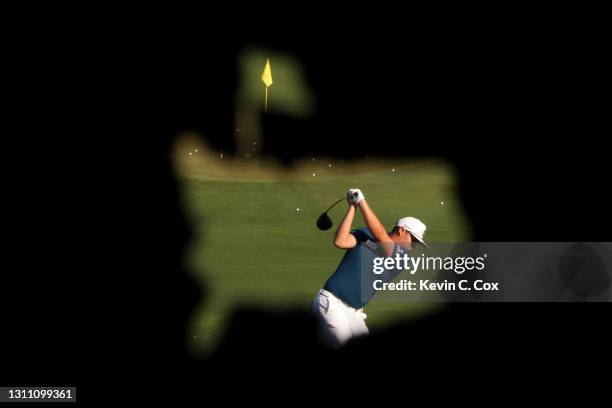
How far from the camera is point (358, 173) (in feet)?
37.6

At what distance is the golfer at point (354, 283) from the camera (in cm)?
784

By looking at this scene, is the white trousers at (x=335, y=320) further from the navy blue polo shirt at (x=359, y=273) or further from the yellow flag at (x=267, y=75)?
the yellow flag at (x=267, y=75)

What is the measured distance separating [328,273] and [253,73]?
2589 millimetres

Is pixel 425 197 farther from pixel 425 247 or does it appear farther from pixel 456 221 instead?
pixel 425 247

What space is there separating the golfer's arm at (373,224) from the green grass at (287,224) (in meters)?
2.06

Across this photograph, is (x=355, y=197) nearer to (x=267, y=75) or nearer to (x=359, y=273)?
(x=359, y=273)

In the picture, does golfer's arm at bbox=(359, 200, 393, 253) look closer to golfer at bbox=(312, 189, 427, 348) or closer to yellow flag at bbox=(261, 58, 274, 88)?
golfer at bbox=(312, 189, 427, 348)

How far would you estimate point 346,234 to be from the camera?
24.8 feet

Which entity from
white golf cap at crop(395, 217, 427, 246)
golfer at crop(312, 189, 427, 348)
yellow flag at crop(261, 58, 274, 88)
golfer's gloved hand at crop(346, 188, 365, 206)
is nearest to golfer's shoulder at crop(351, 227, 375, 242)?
golfer at crop(312, 189, 427, 348)

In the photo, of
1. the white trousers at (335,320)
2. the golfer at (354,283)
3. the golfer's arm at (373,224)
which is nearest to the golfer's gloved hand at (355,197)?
the golfer's arm at (373,224)

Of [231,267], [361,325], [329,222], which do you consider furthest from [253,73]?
[361,325]

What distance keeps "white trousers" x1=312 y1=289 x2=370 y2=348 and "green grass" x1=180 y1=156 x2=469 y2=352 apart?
164 cm

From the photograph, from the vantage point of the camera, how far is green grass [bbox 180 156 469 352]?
32.8ft

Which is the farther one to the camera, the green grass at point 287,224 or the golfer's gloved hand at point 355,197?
the green grass at point 287,224
